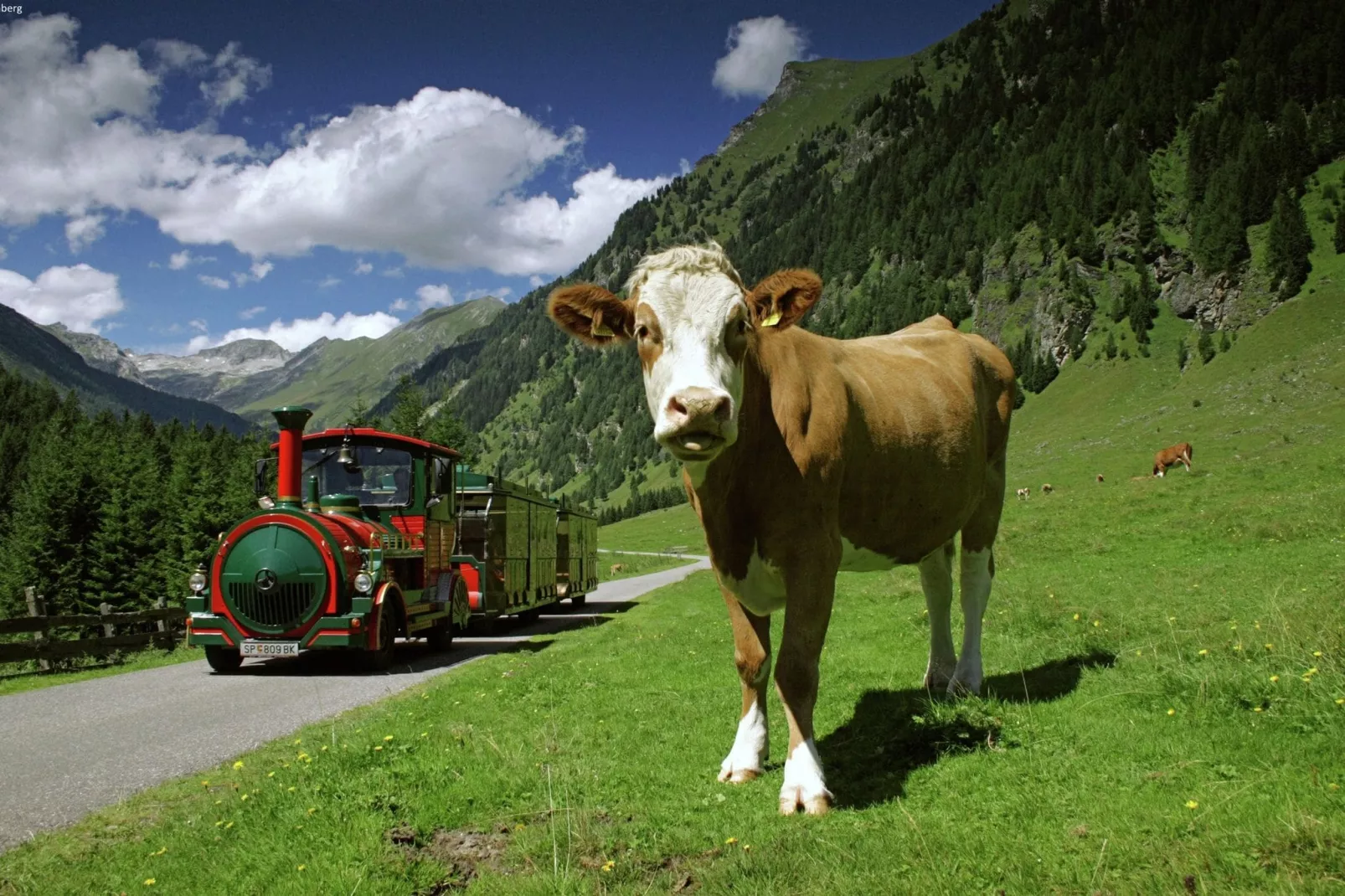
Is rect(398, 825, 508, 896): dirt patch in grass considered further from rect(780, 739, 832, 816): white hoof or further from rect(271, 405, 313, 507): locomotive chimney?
rect(271, 405, 313, 507): locomotive chimney

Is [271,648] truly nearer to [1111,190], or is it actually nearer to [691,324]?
[691,324]

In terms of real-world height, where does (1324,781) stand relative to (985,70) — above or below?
below

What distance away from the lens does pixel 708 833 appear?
166 inches

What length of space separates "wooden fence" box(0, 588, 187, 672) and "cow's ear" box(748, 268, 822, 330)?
1664cm

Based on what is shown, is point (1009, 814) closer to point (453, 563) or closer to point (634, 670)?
point (634, 670)

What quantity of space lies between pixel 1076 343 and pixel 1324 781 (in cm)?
11515

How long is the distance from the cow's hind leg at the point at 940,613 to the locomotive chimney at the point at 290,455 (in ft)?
34.8

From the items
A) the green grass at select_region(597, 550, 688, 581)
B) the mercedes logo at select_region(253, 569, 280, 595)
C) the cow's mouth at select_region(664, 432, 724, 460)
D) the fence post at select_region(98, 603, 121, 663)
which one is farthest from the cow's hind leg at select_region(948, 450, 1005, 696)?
the green grass at select_region(597, 550, 688, 581)

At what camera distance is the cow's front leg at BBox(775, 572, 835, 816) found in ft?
15.1

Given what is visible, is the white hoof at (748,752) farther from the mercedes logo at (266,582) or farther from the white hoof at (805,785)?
the mercedes logo at (266,582)

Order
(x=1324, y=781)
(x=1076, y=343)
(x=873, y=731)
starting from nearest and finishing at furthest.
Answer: (x=1324, y=781)
(x=873, y=731)
(x=1076, y=343)

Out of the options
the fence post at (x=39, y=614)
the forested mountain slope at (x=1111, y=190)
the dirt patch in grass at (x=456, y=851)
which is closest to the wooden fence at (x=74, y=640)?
the fence post at (x=39, y=614)

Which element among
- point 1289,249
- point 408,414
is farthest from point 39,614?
point 1289,249

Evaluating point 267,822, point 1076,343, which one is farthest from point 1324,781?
point 1076,343
